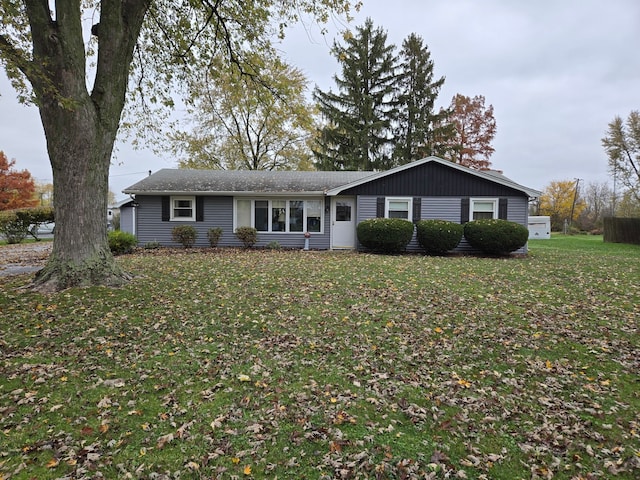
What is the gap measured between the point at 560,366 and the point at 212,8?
430 inches

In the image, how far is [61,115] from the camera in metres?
6.41

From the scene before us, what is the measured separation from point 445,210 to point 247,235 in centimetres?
849

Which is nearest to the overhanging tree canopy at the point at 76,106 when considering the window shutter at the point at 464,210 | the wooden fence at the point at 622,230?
the window shutter at the point at 464,210

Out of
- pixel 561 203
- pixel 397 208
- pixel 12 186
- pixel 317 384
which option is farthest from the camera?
pixel 561 203

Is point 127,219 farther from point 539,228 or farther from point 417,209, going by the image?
point 539,228

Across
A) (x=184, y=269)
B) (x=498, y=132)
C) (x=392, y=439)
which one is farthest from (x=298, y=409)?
(x=498, y=132)

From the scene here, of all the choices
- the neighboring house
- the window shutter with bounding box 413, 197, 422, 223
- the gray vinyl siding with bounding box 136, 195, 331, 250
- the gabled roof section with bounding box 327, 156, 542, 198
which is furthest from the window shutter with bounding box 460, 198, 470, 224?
the gray vinyl siding with bounding box 136, 195, 331, 250

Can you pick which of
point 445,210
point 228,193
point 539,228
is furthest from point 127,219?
point 539,228

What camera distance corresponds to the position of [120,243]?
41.7 feet

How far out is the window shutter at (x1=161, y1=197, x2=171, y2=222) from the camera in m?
15.0

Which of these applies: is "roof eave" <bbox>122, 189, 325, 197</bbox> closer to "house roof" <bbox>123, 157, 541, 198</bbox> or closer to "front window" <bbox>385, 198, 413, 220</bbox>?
"house roof" <bbox>123, 157, 541, 198</bbox>

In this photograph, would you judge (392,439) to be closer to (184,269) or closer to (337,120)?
(184,269)

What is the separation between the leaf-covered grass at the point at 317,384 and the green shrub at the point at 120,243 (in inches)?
237

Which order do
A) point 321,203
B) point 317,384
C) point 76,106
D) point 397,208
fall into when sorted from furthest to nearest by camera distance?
point 321,203 < point 397,208 < point 76,106 < point 317,384
